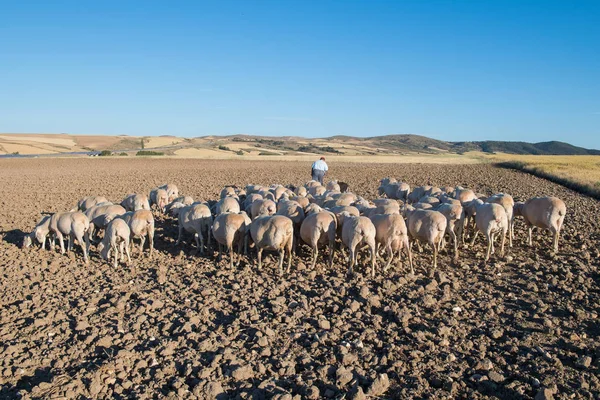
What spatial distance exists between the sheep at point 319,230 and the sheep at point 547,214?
5938mm

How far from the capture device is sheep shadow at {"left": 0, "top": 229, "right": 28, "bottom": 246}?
1281 cm

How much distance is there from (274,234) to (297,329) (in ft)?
11.2

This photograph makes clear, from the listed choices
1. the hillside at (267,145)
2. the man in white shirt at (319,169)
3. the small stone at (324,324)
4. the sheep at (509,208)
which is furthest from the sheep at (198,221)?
the hillside at (267,145)

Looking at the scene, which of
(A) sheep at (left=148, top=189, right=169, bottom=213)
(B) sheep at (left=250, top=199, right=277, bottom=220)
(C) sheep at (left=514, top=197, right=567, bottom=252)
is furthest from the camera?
(A) sheep at (left=148, top=189, right=169, bottom=213)

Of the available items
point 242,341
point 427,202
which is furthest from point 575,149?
point 242,341

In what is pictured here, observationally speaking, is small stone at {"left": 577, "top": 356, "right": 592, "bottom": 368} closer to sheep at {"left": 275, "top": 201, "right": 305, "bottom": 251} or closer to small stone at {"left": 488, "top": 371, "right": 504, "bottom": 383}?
small stone at {"left": 488, "top": 371, "right": 504, "bottom": 383}

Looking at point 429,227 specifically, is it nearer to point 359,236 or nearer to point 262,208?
point 359,236

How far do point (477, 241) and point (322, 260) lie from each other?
207 inches

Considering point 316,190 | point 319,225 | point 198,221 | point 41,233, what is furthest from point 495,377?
point 316,190

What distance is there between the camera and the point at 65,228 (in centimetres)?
1158

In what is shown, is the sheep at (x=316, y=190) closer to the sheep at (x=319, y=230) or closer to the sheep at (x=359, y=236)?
the sheep at (x=319, y=230)

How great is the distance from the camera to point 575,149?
142250 millimetres

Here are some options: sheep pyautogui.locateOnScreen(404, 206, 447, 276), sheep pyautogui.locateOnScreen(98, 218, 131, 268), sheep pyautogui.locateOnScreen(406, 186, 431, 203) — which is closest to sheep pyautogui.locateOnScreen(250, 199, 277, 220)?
sheep pyautogui.locateOnScreen(98, 218, 131, 268)

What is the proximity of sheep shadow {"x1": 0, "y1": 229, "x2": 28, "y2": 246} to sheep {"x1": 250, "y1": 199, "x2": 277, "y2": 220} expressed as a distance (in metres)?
7.03
